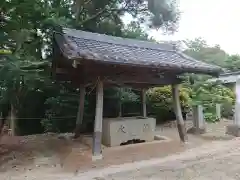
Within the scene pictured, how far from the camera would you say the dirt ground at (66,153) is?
5.33m

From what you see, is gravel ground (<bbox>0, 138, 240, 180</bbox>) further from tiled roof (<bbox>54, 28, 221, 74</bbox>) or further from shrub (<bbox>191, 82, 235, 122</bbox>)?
shrub (<bbox>191, 82, 235, 122</bbox>)

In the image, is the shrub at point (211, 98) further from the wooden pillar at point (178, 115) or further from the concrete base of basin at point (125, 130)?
the concrete base of basin at point (125, 130)

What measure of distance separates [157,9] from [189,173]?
8.09 metres

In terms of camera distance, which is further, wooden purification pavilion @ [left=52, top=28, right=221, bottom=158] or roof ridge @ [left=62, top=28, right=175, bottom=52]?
roof ridge @ [left=62, top=28, right=175, bottom=52]

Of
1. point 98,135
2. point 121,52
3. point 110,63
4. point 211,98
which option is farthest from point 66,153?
point 211,98

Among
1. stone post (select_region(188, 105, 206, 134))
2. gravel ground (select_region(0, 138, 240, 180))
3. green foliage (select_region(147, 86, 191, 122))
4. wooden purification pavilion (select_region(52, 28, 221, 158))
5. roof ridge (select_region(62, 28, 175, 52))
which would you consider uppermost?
roof ridge (select_region(62, 28, 175, 52))

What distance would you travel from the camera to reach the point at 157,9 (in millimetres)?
10836

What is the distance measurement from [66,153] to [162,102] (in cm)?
623

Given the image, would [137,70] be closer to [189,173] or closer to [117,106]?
[189,173]

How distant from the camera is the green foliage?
11.2 meters

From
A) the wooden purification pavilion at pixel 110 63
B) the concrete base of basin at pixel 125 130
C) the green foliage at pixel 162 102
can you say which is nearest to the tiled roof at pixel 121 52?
the wooden purification pavilion at pixel 110 63

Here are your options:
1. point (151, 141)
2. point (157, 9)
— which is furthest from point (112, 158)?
point (157, 9)

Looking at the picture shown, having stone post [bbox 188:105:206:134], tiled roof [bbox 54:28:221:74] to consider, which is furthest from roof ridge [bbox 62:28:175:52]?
stone post [bbox 188:105:206:134]

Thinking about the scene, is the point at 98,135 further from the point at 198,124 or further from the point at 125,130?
the point at 198,124
